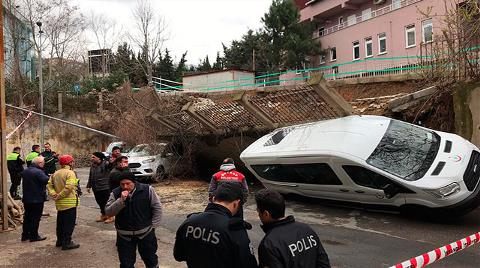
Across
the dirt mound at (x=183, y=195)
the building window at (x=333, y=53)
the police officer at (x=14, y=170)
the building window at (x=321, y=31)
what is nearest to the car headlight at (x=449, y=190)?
the dirt mound at (x=183, y=195)

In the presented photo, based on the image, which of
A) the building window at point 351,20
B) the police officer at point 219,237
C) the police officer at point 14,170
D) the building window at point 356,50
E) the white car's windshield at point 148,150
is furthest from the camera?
the building window at point 351,20

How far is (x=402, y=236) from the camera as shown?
23.5 feet

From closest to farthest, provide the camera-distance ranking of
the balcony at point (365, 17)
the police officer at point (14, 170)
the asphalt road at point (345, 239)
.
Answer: the asphalt road at point (345, 239) → the police officer at point (14, 170) → the balcony at point (365, 17)

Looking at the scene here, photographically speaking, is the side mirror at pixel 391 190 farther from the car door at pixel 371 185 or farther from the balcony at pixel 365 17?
the balcony at pixel 365 17

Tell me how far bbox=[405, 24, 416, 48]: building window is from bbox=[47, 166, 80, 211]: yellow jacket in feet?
86.4

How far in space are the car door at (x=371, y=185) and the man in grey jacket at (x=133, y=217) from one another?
463cm

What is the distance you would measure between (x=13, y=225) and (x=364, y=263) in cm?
671

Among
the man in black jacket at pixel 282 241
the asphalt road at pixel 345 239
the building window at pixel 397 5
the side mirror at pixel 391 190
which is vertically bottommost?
the asphalt road at pixel 345 239

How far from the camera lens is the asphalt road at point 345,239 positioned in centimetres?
607

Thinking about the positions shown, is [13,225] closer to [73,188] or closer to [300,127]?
[73,188]

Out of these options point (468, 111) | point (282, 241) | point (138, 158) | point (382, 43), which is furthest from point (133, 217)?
point (382, 43)

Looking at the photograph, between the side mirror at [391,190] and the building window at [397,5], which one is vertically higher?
the building window at [397,5]

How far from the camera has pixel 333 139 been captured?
8.83 meters

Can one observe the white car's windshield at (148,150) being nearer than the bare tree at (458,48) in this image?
No
